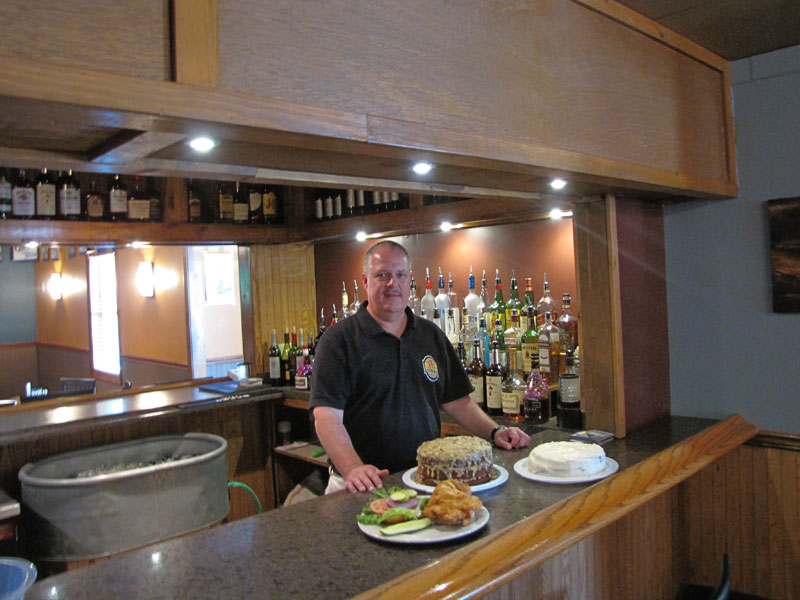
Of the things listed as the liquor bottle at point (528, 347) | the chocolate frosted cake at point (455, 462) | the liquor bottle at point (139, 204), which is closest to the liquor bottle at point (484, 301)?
the liquor bottle at point (528, 347)

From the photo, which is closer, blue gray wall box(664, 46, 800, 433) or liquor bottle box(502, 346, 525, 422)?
blue gray wall box(664, 46, 800, 433)

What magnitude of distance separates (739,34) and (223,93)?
2007 millimetres

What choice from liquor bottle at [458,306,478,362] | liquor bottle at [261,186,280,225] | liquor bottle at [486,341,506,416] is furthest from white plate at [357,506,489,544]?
liquor bottle at [261,186,280,225]

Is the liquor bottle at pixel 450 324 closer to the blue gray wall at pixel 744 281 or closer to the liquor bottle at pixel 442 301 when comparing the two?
the liquor bottle at pixel 442 301

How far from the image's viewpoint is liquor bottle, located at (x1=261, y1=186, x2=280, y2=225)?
4410mm

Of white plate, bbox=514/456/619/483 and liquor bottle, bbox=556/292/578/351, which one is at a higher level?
liquor bottle, bbox=556/292/578/351

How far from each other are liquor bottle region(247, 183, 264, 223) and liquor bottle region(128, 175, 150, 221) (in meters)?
0.67

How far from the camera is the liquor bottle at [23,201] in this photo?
137 inches

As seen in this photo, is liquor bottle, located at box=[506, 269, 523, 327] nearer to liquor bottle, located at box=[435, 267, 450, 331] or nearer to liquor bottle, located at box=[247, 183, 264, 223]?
liquor bottle, located at box=[435, 267, 450, 331]

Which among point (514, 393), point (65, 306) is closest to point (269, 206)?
point (514, 393)

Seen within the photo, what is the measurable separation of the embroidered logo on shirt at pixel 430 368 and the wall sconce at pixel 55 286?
9.01m

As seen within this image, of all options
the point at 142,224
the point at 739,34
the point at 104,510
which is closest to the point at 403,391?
the point at 104,510

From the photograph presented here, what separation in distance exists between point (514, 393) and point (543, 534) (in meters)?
1.27

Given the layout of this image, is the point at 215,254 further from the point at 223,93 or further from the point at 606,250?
the point at 223,93
